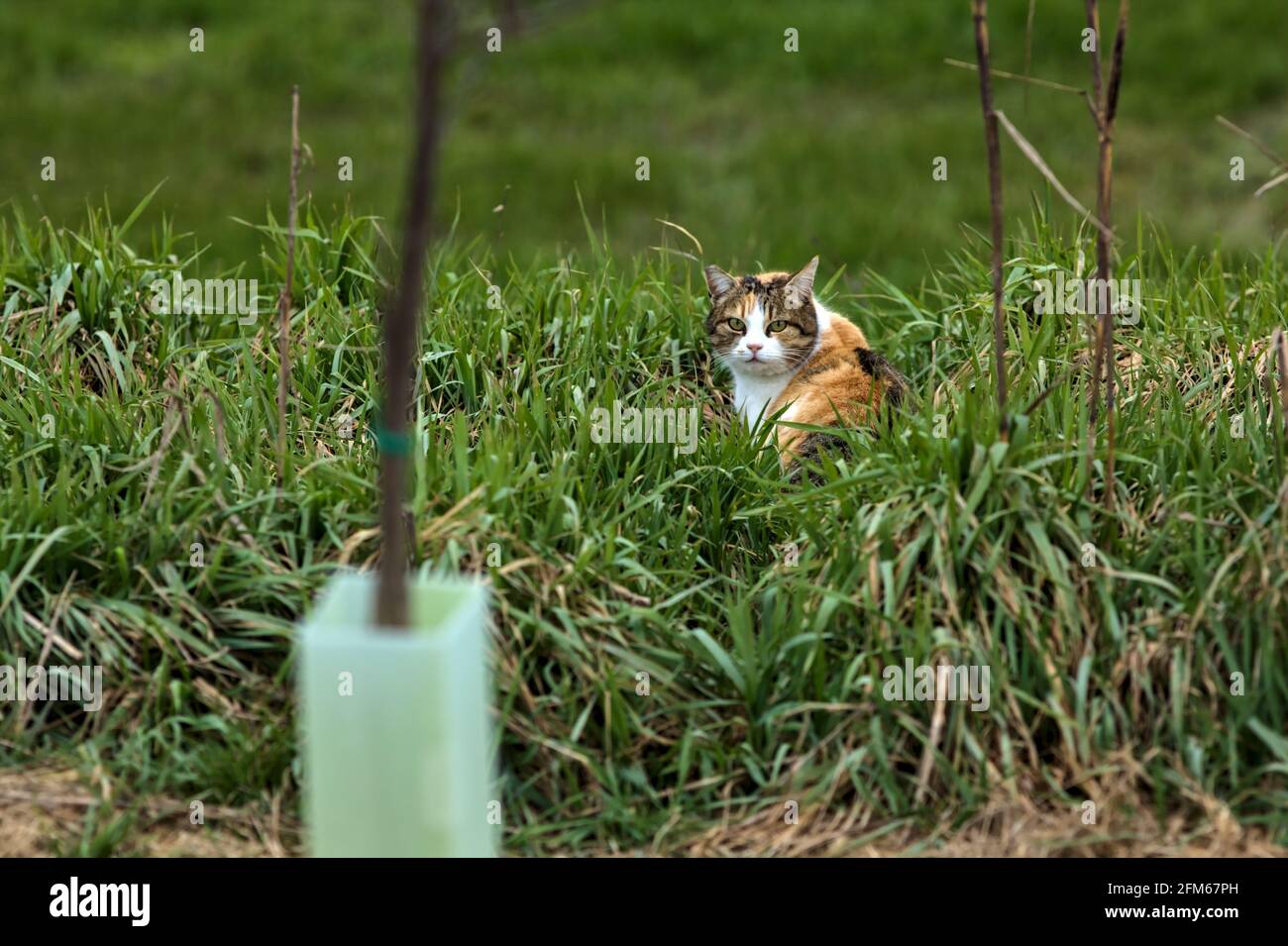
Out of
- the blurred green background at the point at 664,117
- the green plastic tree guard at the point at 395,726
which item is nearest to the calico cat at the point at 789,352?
the green plastic tree guard at the point at 395,726

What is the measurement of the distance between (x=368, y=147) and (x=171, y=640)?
18.6 feet

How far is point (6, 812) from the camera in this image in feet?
11.5

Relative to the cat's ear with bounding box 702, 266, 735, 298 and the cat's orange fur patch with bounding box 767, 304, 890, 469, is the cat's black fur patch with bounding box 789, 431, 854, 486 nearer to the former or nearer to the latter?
the cat's orange fur patch with bounding box 767, 304, 890, 469

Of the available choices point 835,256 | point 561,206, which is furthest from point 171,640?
point 561,206

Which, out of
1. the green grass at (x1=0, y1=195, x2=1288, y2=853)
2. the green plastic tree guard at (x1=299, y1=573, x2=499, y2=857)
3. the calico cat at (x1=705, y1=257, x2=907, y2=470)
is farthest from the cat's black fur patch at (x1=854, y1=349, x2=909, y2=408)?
the green plastic tree guard at (x1=299, y1=573, x2=499, y2=857)

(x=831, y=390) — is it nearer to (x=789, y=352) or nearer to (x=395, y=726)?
(x=789, y=352)

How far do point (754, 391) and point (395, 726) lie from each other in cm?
240

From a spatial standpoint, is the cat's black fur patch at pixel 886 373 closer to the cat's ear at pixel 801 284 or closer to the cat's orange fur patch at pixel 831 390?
the cat's orange fur patch at pixel 831 390

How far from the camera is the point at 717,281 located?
4.95 metres

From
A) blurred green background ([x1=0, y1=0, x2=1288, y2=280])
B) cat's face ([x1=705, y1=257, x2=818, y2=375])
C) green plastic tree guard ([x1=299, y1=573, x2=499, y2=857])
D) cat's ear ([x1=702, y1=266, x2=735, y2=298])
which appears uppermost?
blurred green background ([x1=0, y1=0, x2=1288, y2=280])

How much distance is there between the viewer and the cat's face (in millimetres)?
4871

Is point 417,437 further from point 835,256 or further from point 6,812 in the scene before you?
point 835,256

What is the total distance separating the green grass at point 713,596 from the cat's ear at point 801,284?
605mm

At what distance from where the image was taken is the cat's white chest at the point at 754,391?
4.86 meters
